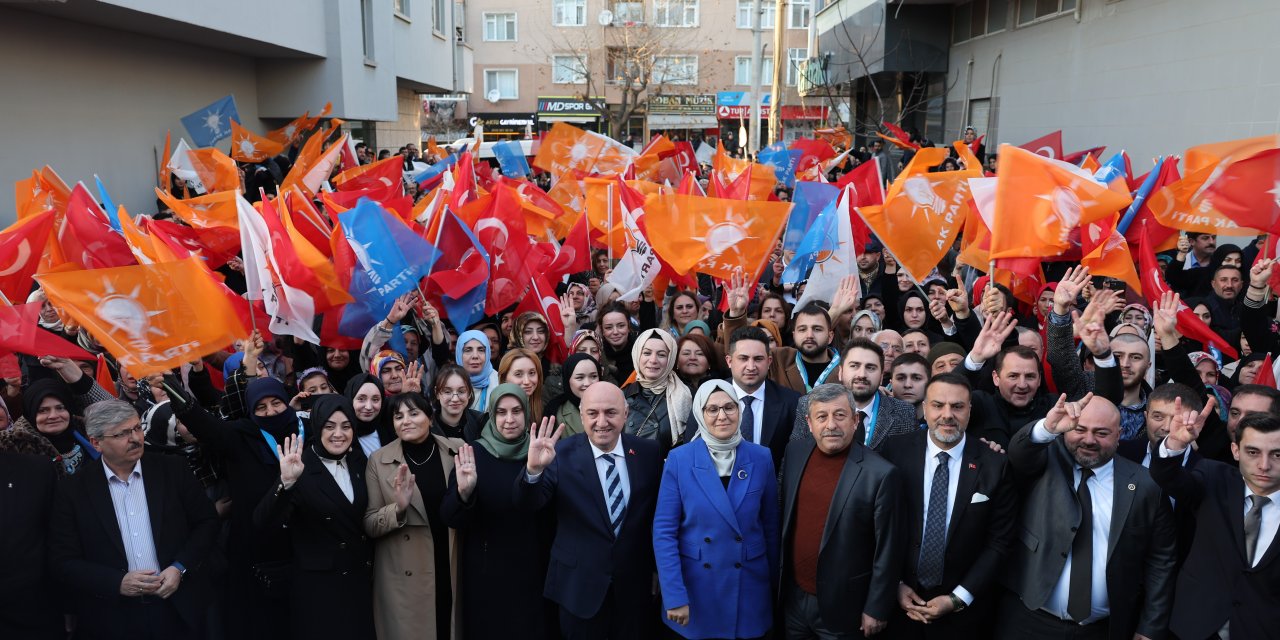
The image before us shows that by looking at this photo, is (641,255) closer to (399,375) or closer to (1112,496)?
(399,375)

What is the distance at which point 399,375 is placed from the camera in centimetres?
584

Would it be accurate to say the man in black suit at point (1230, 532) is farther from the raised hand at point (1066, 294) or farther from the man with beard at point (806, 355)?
the man with beard at point (806, 355)

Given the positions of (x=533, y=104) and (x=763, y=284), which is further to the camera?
(x=533, y=104)

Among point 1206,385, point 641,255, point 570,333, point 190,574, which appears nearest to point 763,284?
point 641,255

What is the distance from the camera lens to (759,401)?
518 centimetres

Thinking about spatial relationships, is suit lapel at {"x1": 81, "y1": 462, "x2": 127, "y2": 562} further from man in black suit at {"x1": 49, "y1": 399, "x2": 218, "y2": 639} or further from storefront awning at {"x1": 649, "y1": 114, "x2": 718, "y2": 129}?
storefront awning at {"x1": 649, "y1": 114, "x2": 718, "y2": 129}

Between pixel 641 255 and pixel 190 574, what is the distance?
4.80 m

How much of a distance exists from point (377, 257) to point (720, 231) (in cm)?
259

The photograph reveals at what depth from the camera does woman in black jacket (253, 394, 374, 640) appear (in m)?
4.52

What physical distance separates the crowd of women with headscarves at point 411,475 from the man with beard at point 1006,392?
62cm

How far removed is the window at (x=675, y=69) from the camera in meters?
45.7

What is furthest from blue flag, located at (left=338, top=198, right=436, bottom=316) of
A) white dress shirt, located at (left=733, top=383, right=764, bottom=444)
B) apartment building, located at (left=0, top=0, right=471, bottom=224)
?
apartment building, located at (left=0, top=0, right=471, bottom=224)

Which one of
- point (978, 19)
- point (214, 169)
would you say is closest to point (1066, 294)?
point (214, 169)

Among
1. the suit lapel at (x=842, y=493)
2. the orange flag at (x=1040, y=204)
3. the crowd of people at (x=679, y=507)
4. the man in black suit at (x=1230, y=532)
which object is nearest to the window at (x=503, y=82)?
the orange flag at (x=1040, y=204)
